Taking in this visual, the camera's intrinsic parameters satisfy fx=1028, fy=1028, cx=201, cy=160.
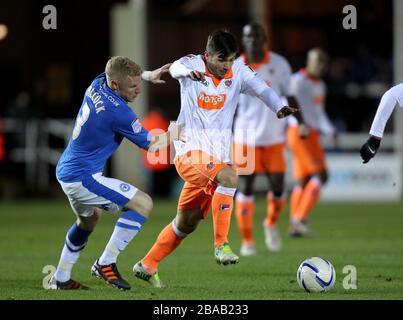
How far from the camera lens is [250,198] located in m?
12.5

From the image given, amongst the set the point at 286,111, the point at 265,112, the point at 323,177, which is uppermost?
the point at 286,111

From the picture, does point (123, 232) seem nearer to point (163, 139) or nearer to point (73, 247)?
point (73, 247)

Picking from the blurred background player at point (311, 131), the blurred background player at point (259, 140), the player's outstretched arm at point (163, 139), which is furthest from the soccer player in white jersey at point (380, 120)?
the blurred background player at point (311, 131)

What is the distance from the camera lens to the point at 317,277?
862 cm

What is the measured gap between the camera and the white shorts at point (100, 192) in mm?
8531

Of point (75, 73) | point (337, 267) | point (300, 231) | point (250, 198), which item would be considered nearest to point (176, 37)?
point (75, 73)

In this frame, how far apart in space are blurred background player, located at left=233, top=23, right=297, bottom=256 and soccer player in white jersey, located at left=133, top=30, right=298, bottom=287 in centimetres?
298

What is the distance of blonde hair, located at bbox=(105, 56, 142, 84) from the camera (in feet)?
28.1

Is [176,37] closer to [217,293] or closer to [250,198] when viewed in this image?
[250,198]

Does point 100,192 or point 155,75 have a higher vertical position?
point 155,75

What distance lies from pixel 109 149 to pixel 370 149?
230 centimetres

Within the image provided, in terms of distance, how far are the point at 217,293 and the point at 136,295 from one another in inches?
27.2

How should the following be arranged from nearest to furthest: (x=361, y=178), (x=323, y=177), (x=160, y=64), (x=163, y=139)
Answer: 1. (x=163, y=139)
2. (x=323, y=177)
3. (x=361, y=178)
4. (x=160, y=64)

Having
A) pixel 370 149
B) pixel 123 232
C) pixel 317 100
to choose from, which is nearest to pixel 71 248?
pixel 123 232
